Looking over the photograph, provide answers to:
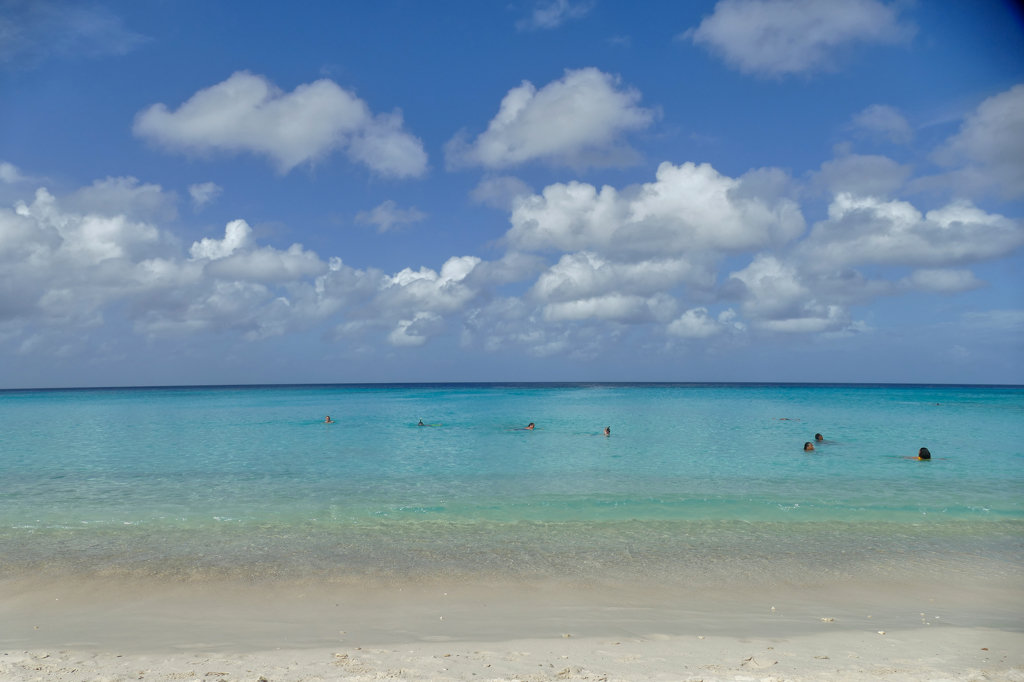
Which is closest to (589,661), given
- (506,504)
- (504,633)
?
(504,633)

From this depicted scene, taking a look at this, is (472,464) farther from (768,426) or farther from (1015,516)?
(768,426)

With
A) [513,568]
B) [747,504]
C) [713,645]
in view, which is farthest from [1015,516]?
[513,568]

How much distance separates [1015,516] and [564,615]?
11.5 meters

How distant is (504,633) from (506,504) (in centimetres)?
702

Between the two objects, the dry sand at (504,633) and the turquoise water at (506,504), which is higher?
the dry sand at (504,633)

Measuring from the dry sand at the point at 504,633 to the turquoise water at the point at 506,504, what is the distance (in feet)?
3.49

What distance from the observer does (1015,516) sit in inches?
478

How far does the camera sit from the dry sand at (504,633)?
538 centimetres

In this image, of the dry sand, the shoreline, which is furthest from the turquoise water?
the shoreline

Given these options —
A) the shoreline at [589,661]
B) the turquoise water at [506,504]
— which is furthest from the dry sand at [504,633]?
the turquoise water at [506,504]

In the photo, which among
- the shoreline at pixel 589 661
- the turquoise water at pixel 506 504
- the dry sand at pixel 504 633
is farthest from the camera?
the turquoise water at pixel 506 504

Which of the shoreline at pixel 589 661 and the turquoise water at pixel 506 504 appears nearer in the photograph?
the shoreline at pixel 589 661

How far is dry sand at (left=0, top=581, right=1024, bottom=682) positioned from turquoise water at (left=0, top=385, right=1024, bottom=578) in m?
1.06

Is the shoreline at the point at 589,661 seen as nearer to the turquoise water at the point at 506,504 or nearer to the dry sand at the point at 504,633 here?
the dry sand at the point at 504,633
